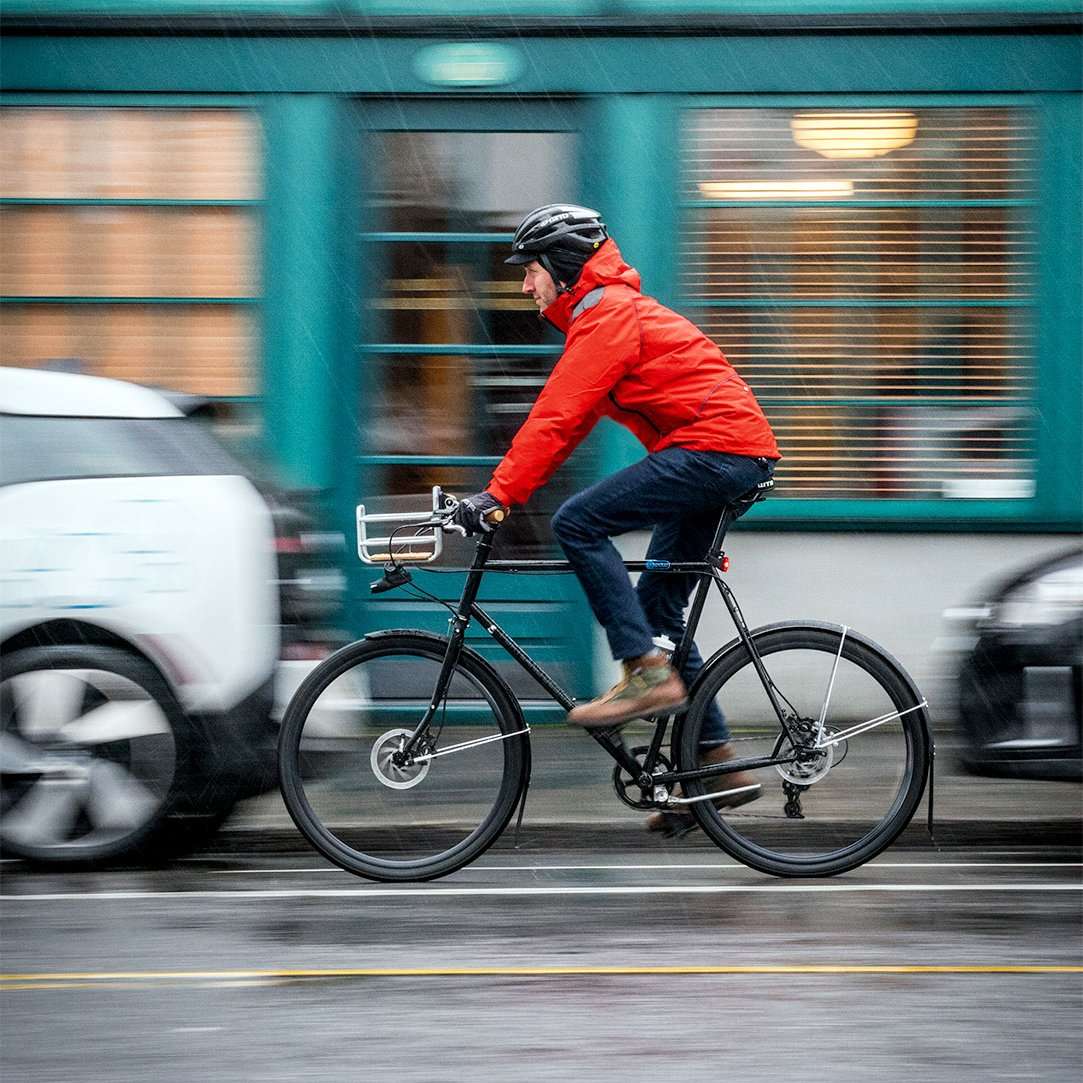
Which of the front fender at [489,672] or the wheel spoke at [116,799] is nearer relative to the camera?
the front fender at [489,672]

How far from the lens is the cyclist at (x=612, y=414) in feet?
18.2

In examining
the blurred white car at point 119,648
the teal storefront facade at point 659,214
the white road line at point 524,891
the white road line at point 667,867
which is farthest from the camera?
the teal storefront facade at point 659,214

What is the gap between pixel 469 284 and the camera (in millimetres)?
9445

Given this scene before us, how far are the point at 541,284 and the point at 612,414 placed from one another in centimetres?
44

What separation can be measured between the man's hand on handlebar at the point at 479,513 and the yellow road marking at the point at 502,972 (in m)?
1.32

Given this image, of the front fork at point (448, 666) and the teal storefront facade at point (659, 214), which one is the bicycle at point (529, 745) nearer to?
the front fork at point (448, 666)

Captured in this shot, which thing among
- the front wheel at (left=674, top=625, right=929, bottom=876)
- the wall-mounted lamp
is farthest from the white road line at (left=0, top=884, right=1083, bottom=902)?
the wall-mounted lamp

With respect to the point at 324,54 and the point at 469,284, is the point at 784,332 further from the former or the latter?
the point at 324,54

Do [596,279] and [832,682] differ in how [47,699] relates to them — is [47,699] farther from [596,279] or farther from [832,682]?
[832,682]

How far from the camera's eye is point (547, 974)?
470cm

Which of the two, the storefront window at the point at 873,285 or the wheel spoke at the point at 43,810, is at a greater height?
the storefront window at the point at 873,285

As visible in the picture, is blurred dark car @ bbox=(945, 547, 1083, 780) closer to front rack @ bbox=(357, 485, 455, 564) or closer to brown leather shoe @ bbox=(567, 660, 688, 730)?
brown leather shoe @ bbox=(567, 660, 688, 730)

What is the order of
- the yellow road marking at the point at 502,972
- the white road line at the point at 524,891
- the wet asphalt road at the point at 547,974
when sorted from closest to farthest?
the wet asphalt road at the point at 547,974
the yellow road marking at the point at 502,972
the white road line at the point at 524,891

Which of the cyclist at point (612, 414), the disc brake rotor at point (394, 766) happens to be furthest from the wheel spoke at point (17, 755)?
the cyclist at point (612, 414)
